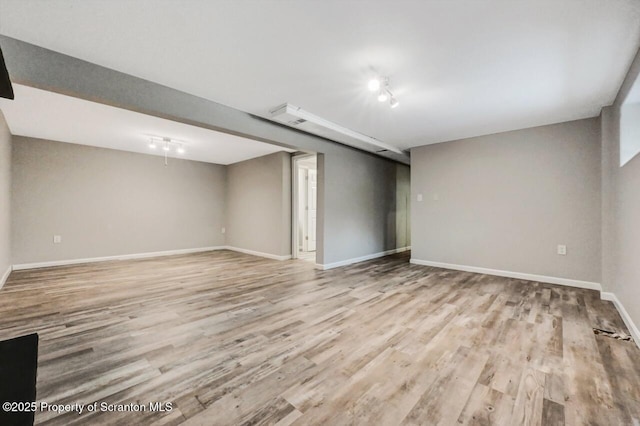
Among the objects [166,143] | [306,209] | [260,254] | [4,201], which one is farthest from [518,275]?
[4,201]

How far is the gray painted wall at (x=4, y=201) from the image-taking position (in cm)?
353

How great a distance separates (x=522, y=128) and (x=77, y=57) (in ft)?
18.0

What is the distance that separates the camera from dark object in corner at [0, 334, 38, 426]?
562 mm

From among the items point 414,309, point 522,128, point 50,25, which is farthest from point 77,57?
point 522,128

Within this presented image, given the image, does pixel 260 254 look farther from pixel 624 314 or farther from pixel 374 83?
pixel 624 314

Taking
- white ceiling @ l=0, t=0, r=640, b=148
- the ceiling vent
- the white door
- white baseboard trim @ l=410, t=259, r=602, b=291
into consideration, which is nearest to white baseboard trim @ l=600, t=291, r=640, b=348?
white baseboard trim @ l=410, t=259, r=602, b=291

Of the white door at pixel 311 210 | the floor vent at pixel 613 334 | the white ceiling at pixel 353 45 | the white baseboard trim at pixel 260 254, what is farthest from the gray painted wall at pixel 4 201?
the floor vent at pixel 613 334

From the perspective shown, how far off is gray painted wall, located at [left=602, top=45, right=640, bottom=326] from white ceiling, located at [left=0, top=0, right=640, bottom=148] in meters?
0.26

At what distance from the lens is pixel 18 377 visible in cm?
69

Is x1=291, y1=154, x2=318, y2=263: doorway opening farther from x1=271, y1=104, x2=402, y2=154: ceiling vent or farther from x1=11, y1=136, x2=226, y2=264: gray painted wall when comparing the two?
x1=11, y1=136, x2=226, y2=264: gray painted wall

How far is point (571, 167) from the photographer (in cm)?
362

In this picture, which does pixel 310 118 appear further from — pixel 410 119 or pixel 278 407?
pixel 278 407

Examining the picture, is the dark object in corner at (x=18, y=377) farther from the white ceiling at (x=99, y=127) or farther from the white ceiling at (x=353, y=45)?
the white ceiling at (x=99, y=127)

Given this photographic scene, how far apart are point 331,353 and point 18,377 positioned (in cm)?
161
